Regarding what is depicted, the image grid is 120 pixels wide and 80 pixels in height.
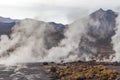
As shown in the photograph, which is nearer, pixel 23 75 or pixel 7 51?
pixel 23 75

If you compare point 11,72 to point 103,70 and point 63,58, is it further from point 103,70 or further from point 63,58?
point 63,58

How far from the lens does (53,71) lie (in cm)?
13362

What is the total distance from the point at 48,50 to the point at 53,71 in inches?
2398

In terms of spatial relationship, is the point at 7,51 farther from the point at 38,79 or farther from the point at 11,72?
the point at 38,79

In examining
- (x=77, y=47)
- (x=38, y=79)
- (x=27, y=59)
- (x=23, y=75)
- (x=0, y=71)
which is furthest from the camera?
(x=77, y=47)

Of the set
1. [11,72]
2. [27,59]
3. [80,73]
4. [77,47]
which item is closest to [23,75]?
[11,72]

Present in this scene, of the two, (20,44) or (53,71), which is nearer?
(53,71)

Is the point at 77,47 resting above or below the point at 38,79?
above

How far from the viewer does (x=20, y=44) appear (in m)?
198

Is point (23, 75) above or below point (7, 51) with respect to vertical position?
below

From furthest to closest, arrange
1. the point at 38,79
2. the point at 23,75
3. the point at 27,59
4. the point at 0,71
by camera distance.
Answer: the point at 27,59 → the point at 0,71 → the point at 23,75 → the point at 38,79

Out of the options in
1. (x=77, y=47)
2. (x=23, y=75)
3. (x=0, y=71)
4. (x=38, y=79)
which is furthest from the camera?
(x=77, y=47)

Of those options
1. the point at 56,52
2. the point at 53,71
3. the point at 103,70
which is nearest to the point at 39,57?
the point at 56,52

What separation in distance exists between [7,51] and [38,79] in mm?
72089
